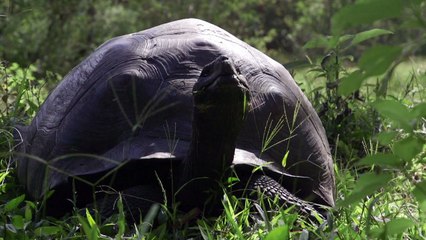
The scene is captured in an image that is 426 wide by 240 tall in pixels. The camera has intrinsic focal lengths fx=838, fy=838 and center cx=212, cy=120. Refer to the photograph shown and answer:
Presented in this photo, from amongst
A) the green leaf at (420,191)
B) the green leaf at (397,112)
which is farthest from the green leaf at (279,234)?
the green leaf at (397,112)

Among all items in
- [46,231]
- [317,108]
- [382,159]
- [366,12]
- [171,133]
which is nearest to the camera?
[366,12]

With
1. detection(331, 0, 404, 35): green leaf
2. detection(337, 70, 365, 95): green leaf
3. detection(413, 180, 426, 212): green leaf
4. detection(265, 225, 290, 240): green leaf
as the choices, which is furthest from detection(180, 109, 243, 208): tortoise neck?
detection(331, 0, 404, 35): green leaf

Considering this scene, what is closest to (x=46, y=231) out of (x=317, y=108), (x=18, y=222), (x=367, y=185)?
(x=18, y=222)

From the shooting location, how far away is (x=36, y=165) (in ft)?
10.3

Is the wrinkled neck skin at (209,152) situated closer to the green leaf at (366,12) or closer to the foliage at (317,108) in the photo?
the foliage at (317,108)

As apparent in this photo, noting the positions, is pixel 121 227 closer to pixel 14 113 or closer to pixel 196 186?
pixel 196 186

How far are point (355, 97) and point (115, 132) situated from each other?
1720 mm

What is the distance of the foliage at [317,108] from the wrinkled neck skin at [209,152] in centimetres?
8

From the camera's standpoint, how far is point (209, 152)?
268 cm

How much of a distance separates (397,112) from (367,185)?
0.49 ft

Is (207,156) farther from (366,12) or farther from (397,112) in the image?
(366,12)

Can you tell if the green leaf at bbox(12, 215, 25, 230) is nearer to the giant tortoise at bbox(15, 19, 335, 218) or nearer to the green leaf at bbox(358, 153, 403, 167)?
the giant tortoise at bbox(15, 19, 335, 218)

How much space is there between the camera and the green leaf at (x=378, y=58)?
142 cm

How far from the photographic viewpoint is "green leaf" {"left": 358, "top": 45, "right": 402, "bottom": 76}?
4.67 ft
